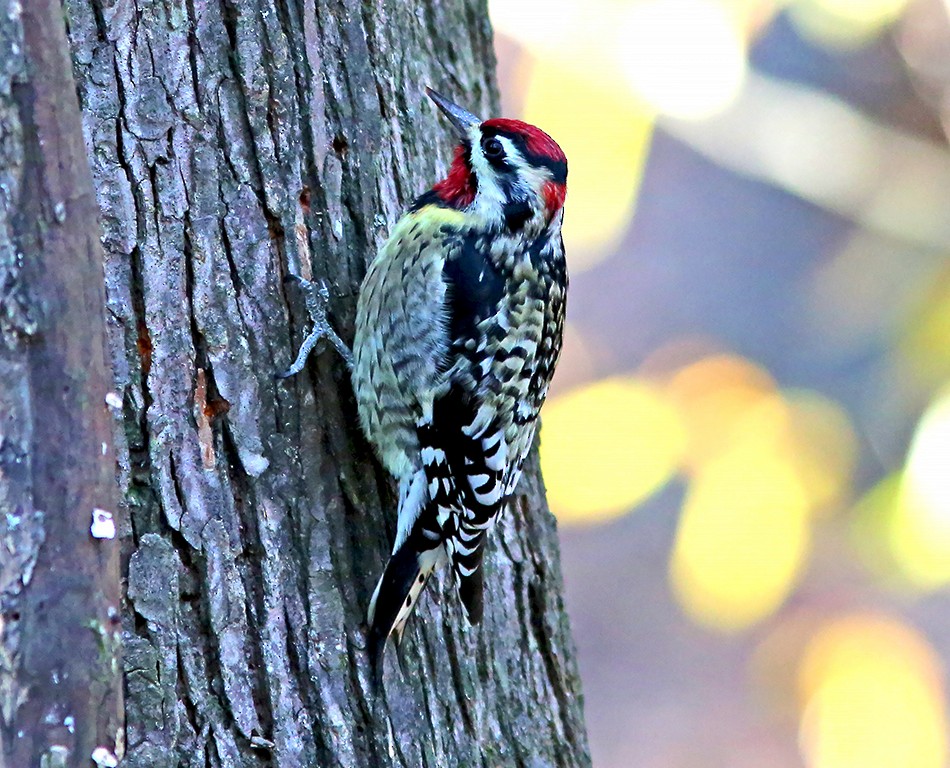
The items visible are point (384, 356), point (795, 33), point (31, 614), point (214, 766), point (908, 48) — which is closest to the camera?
point (31, 614)

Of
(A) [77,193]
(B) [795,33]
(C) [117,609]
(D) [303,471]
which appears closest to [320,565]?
(D) [303,471]

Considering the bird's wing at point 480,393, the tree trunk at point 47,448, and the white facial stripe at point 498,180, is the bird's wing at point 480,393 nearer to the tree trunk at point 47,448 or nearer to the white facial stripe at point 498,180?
the white facial stripe at point 498,180

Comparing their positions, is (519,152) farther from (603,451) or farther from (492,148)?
(603,451)

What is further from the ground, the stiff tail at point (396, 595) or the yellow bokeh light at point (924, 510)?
the yellow bokeh light at point (924, 510)

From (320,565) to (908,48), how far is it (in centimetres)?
531

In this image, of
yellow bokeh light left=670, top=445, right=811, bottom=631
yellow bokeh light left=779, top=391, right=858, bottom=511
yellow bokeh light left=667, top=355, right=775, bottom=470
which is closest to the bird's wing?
yellow bokeh light left=670, top=445, right=811, bottom=631

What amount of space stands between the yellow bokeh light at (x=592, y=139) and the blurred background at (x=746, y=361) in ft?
0.04

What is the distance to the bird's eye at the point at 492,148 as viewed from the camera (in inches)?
114

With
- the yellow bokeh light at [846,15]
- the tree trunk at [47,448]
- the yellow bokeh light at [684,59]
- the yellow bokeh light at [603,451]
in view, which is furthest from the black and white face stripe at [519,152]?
the yellow bokeh light at [603,451]

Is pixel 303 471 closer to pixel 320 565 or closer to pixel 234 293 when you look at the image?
pixel 320 565

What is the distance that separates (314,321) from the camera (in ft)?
8.06

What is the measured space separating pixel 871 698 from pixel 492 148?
4429 millimetres

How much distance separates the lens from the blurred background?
17.2 ft

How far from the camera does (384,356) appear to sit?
2.78 m
